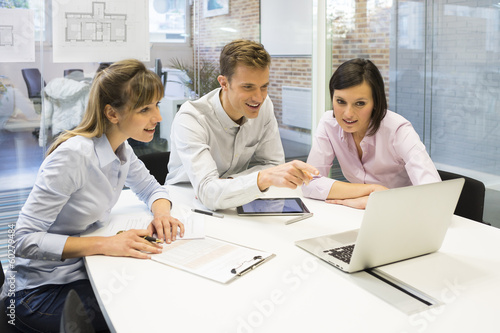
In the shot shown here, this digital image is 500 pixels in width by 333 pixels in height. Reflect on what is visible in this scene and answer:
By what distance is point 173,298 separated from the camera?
1.28 metres

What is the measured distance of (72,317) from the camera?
94 cm

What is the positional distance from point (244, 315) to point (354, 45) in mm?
3947

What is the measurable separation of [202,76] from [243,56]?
2.06m

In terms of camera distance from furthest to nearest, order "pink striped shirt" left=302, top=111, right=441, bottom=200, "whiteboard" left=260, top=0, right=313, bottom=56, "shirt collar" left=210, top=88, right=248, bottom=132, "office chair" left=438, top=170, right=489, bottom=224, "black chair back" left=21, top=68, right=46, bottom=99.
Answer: "whiteboard" left=260, top=0, right=313, bottom=56 < "black chair back" left=21, top=68, right=46, bottom=99 < "shirt collar" left=210, top=88, right=248, bottom=132 < "pink striped shirt" left=302, top=111, right=441, bottom=200 < "office chair" left=438, top=170, right=489, bottom=224

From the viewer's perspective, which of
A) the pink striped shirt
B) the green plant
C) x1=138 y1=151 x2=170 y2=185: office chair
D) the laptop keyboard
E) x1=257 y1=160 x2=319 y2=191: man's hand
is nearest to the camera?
the laptop keyboard

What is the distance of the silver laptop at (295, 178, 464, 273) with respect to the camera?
1328 millimetres

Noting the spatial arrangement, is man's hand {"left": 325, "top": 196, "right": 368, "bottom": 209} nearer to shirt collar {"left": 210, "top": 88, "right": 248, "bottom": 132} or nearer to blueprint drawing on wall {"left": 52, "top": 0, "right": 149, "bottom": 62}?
shirt collar {"left": 210, "top": 88, "right": 248, "bottom": 132}

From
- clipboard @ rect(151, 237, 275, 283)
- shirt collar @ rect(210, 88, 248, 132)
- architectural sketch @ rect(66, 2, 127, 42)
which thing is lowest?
clipboard @ rect(151, 237, 275, 283)

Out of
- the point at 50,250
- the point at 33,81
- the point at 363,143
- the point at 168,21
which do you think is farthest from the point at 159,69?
the point at 50,250

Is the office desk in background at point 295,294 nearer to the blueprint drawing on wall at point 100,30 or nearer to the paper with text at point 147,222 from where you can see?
the paper with text at point 147,222

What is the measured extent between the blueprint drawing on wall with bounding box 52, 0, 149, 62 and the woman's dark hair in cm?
210

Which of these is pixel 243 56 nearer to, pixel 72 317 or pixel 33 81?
pixel 72 317

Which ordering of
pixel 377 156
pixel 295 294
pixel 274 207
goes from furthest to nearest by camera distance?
pixel 377 156, pixel 274 207, pixel 295 294

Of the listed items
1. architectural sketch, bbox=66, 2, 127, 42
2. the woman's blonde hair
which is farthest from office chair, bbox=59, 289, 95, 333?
architectural sketch, bbox=66, 2, 127, 42
